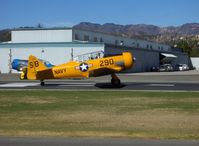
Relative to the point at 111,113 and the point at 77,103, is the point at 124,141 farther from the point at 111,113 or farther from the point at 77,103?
the point at 77,103

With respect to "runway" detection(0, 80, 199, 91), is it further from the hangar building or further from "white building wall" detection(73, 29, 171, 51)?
"white building wall" detection(73, 29, 171, 51)

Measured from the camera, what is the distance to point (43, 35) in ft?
242

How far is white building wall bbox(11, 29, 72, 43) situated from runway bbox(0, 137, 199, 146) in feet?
206

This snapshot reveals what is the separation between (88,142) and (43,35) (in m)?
64.8

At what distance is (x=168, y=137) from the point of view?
414 inches

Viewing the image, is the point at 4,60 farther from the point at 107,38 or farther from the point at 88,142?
the point at 88,142

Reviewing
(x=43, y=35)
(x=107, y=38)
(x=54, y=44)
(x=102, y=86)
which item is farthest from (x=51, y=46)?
(x=102, y=86)

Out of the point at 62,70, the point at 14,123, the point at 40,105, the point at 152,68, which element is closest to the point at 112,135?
the point at 14,123

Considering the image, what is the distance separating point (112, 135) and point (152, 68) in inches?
3332

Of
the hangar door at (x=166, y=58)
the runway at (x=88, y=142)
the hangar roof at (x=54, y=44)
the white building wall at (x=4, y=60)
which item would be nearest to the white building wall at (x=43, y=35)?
the hangar roof at (x=54, y=44)

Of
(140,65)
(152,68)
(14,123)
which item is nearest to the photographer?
(14,123)

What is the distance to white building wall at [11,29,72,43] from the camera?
73062 millimetres

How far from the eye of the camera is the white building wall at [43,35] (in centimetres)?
7306

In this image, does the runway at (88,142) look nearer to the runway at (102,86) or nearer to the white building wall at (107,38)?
the runway at (102,86)
